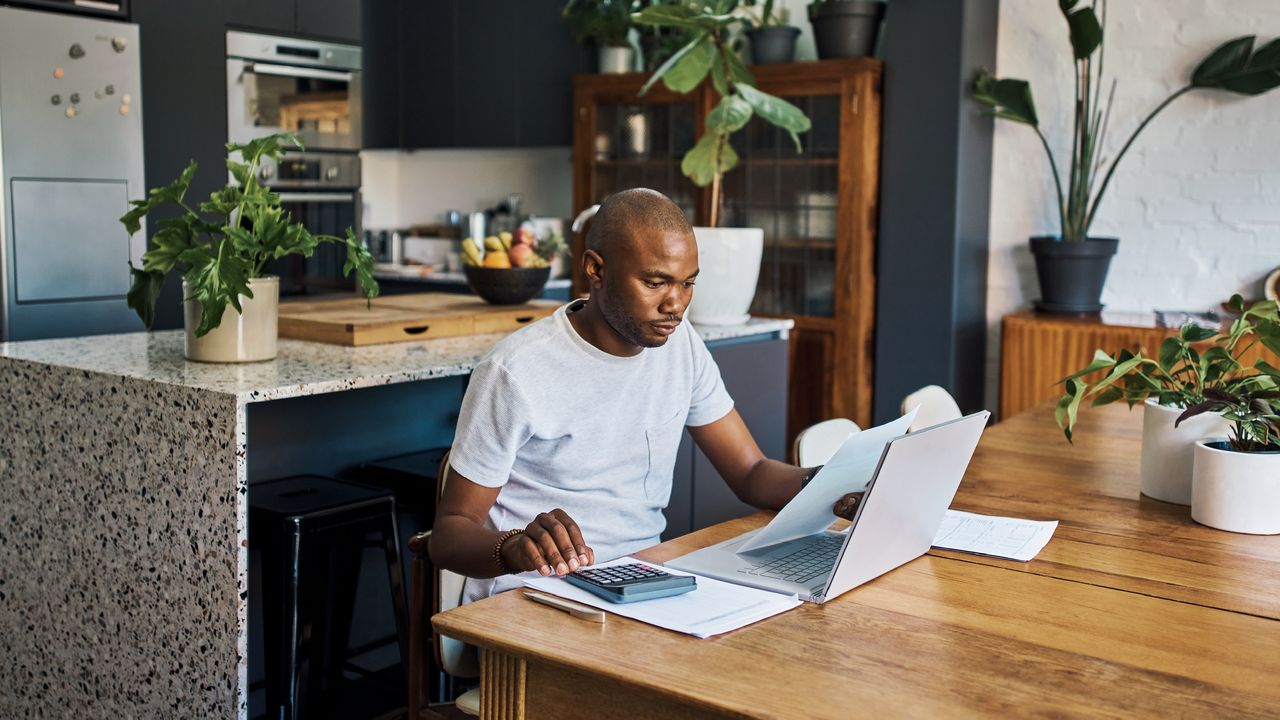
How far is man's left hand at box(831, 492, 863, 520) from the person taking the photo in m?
1.75

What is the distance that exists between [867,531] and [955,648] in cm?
20

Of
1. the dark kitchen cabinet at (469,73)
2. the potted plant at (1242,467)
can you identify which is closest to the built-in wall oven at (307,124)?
the dark kitchen cabinet at (469,73)

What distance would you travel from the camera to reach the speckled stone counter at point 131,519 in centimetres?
215

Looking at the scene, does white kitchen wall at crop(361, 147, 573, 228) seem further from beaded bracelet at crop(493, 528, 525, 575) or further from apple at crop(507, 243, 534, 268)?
beaded bracelet at crop(493, 528, 525, 575)

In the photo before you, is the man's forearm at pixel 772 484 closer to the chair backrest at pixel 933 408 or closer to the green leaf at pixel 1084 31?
the chair backrest at pixel 933 408

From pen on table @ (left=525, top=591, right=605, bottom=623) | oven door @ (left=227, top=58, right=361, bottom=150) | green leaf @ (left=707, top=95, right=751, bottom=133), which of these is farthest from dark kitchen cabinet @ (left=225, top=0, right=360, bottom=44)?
pen on table @ (left=525, top=591, right=605, bottom=623)

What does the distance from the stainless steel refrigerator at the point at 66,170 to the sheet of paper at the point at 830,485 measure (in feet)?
11.6

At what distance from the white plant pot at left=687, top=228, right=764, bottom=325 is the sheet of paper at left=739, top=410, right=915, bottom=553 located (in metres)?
1.75

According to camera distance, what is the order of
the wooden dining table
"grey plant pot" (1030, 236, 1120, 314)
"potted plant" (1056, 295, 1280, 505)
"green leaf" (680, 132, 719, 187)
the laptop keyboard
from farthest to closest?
"grey plant pot" (1030, 236, 1120, 314), "green leaf" (680, 132, 719, 187), "potted plant" (1056, 295, 1280, 505), the laptop keyboard, the wooden dining table

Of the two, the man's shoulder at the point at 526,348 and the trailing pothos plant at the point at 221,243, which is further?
the trailing pothos plant at the point at 221,243

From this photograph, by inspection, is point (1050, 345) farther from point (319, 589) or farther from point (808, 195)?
point (319, 589)

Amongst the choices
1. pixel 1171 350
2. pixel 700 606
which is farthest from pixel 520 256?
pixel 700 606

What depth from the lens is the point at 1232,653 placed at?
1.29 metres

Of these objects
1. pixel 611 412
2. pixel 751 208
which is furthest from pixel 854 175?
pixel 611 412
